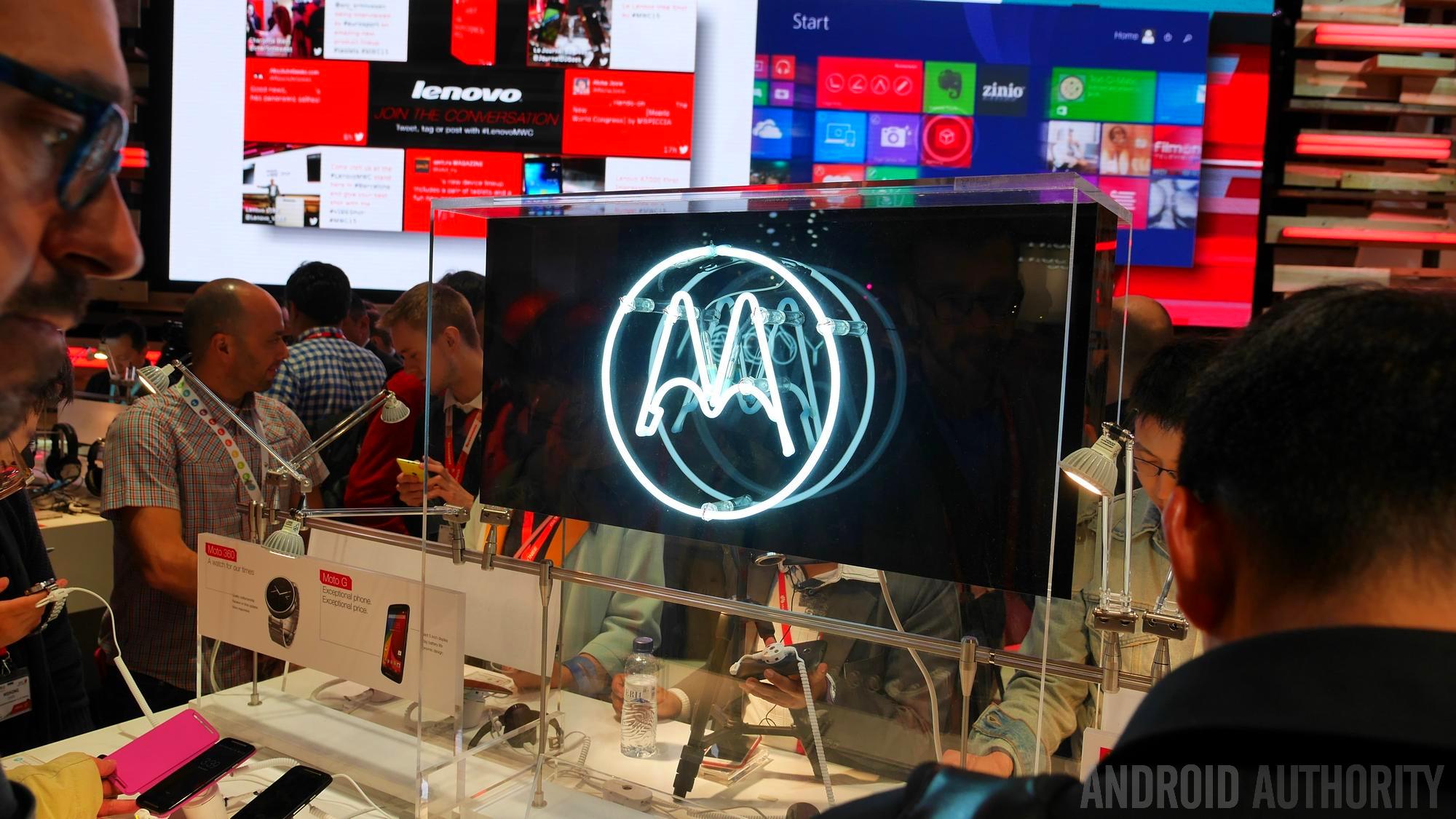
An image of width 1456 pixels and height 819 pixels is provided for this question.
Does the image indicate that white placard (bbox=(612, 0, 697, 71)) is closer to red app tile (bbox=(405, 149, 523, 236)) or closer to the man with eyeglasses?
red app tile (bbox=(405, 149, 523, 236))

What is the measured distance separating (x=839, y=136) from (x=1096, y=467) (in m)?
3.50

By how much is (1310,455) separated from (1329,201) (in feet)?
15.1

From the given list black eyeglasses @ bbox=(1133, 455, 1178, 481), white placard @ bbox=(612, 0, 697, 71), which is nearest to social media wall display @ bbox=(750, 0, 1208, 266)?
white placard @ bbox=(612, 0, 697, 71)

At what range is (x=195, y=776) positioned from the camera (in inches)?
66.6

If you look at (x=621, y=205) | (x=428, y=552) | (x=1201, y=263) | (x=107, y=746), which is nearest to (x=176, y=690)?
(x=107, y=746)

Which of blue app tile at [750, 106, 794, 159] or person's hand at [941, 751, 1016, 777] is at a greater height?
blue app tile at [750, 106, 794, 159]

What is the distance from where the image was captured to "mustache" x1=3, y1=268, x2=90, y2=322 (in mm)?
723

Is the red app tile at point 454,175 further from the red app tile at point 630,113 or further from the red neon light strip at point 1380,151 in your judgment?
the red neon light strip at point 1380,151

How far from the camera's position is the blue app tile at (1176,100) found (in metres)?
4.23

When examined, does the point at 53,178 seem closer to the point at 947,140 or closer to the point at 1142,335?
the point at 1142,335

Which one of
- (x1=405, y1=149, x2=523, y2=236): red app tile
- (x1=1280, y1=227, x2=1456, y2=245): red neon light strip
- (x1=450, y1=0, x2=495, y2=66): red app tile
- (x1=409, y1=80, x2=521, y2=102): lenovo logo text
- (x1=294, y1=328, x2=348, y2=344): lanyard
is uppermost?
(x1=450, y1=0, x2=495, y2=66): red app tile

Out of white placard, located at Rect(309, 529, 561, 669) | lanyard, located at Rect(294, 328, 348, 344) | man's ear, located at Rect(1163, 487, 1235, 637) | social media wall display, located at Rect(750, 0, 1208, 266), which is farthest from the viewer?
social media wall display, located at Rect(750, 0, 1208, 266)

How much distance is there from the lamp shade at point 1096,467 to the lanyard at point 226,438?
1749mm

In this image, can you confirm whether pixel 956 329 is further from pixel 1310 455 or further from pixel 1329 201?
pixel 1329 201
